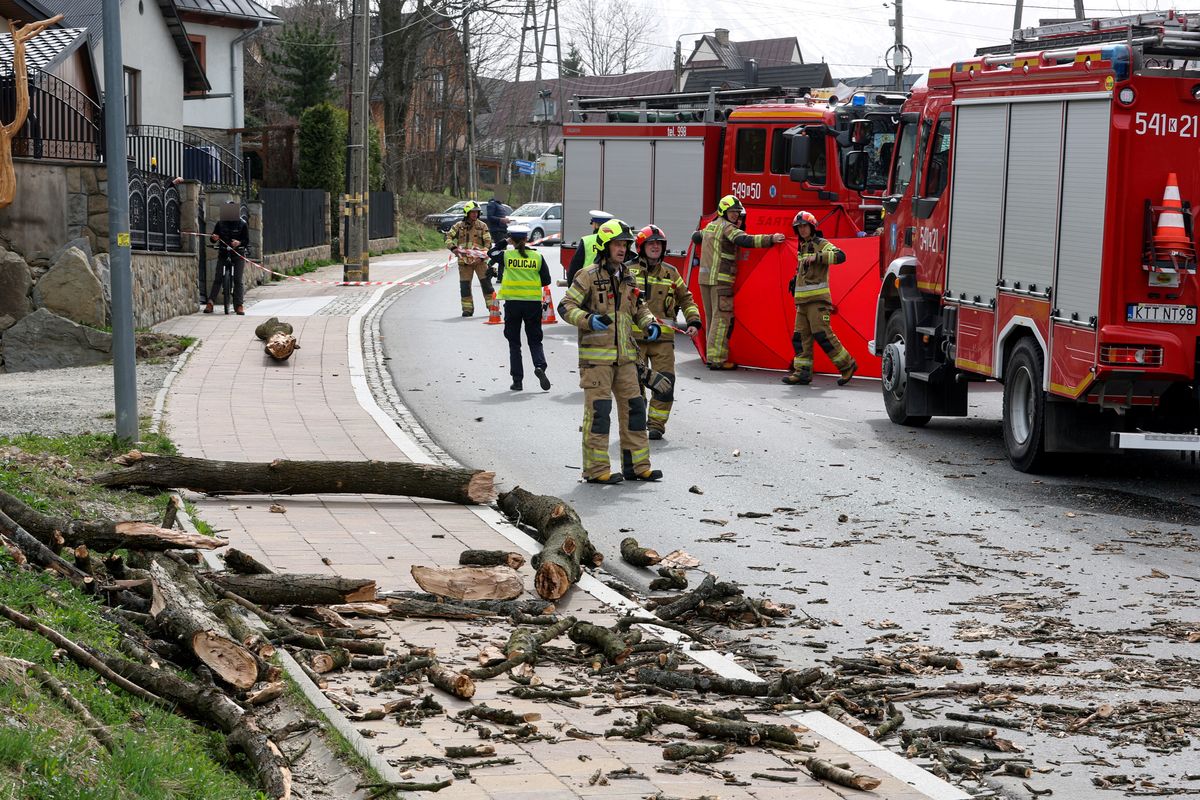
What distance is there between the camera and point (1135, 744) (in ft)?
18.9

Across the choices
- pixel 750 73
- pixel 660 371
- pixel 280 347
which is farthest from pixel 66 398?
pixel 750 73

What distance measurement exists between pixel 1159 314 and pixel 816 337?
21.7 ft

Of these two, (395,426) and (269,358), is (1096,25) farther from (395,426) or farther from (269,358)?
(269,358)

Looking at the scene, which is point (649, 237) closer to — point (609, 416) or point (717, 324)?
point (609, 416)

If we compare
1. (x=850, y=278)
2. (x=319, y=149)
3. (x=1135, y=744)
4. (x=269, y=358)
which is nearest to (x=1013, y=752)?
(x=1135, y=744)

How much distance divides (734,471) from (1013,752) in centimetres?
653

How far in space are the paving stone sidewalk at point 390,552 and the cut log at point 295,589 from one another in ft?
0.74

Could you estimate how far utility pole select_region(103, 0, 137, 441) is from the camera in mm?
11195

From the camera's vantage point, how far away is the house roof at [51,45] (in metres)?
25.9

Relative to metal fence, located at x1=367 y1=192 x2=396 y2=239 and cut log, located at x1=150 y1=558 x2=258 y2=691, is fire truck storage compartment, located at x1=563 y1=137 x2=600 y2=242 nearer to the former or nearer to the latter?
cut log, located at x1=150 y1=558 x2=258 y2=691

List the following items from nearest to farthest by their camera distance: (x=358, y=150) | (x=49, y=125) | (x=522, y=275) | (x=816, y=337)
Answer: (x=522, y=275), (x=816, y=337), (x=49, y=125), (x=358, y=150)

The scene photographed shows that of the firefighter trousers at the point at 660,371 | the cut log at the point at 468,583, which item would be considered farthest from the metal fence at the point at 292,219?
the cut log at the point at 468,583

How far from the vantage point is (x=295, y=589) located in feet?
23.7

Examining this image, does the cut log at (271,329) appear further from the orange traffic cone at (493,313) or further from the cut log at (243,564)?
the cut log at (243,564)
